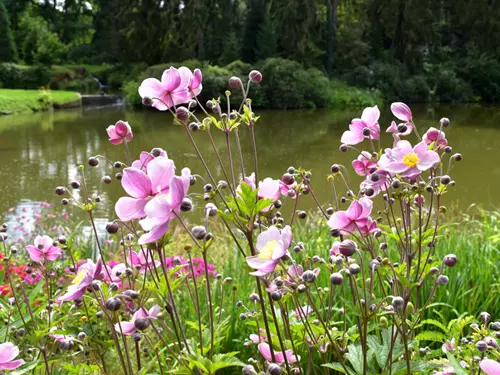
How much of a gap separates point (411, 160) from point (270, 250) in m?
0.36

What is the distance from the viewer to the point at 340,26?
3022 cm

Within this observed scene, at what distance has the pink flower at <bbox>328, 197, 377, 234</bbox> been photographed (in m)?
1.08

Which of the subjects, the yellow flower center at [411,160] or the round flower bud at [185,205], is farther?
the yellow flower center at [411,160]

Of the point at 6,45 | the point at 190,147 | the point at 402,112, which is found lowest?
the point at 190,147

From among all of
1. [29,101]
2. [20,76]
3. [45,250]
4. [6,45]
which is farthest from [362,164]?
[6,45]

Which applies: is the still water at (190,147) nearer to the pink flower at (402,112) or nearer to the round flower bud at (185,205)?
the pink flower at (402,112)

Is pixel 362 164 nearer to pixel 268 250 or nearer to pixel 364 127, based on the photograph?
pixel 364 127

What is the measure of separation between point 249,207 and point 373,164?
0.50m

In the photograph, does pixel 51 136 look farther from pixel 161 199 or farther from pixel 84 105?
pixel 161 199

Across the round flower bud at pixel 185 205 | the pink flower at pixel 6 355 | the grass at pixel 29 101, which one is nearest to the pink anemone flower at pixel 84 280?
the pink flower at pixel 6 355

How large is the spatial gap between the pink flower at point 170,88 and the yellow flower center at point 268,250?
0.44 meters

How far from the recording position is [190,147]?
42.2ft

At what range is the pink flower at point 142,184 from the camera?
94cm

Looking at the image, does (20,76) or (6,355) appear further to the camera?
(20,76)
